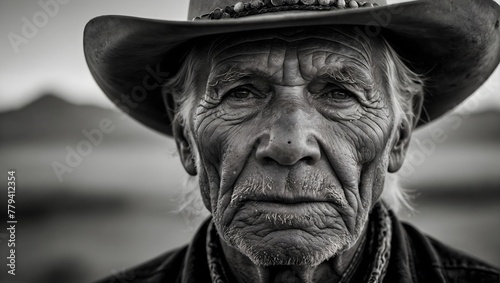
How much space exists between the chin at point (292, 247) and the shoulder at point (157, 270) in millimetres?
1041

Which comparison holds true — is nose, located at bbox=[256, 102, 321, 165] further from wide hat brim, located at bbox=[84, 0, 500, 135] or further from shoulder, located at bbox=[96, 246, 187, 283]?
shoulder, located at bbox=[96, 246, 187, 283]

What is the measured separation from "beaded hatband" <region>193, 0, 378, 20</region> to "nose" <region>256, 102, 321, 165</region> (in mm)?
435

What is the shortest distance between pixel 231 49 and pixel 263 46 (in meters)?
0.15

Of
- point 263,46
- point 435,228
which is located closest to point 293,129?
point 263,46

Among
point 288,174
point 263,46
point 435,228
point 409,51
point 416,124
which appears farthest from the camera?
point 435,228

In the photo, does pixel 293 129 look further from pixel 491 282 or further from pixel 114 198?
pixel 114 198

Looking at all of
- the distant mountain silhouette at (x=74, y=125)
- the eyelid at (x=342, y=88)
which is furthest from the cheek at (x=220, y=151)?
the distant mountain silhouette at (x=74, y=125)

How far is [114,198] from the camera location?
6.45m

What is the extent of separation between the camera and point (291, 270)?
2.70 meters

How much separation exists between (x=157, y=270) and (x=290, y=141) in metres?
1.55

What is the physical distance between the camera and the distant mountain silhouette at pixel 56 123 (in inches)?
242

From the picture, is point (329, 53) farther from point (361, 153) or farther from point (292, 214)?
point (292, 214)

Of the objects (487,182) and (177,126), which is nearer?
(177,126)

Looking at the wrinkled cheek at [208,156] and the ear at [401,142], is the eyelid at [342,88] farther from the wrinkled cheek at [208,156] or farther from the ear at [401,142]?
the wrinkled cheek at [208,156]
